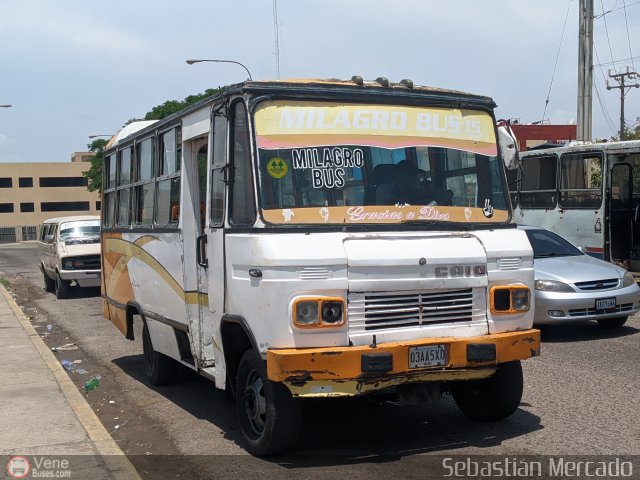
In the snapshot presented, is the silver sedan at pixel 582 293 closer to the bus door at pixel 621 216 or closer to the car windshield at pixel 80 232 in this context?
the bus door at pixel 621 216

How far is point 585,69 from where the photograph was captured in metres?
24.1

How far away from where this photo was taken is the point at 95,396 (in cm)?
920

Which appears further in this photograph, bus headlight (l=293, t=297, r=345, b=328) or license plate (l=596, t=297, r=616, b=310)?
license plate (l=596, t=297, r=616, b=310)

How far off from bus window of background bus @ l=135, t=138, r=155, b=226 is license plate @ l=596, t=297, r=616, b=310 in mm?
6073

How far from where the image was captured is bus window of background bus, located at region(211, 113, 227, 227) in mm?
6676

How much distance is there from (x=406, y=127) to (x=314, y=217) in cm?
114

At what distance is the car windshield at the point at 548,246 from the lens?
12.8m

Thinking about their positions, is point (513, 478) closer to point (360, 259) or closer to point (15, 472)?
point (360, 259)

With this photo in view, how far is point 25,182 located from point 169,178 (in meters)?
94.5

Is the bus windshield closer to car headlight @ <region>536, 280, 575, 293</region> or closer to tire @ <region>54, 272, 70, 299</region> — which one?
car headlight @ <region>536, 280, 575, 293</region>

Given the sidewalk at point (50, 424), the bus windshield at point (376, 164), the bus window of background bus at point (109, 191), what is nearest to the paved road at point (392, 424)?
the sidewalk at point (50, 424)

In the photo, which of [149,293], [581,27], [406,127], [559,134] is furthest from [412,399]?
[559,134]

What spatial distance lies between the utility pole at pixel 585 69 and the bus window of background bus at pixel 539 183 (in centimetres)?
713

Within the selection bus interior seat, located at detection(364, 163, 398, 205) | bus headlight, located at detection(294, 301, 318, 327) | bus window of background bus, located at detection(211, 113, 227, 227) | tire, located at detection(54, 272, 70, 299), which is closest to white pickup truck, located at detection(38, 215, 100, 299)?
tire, located at detection(54, 272, 70, 299)
